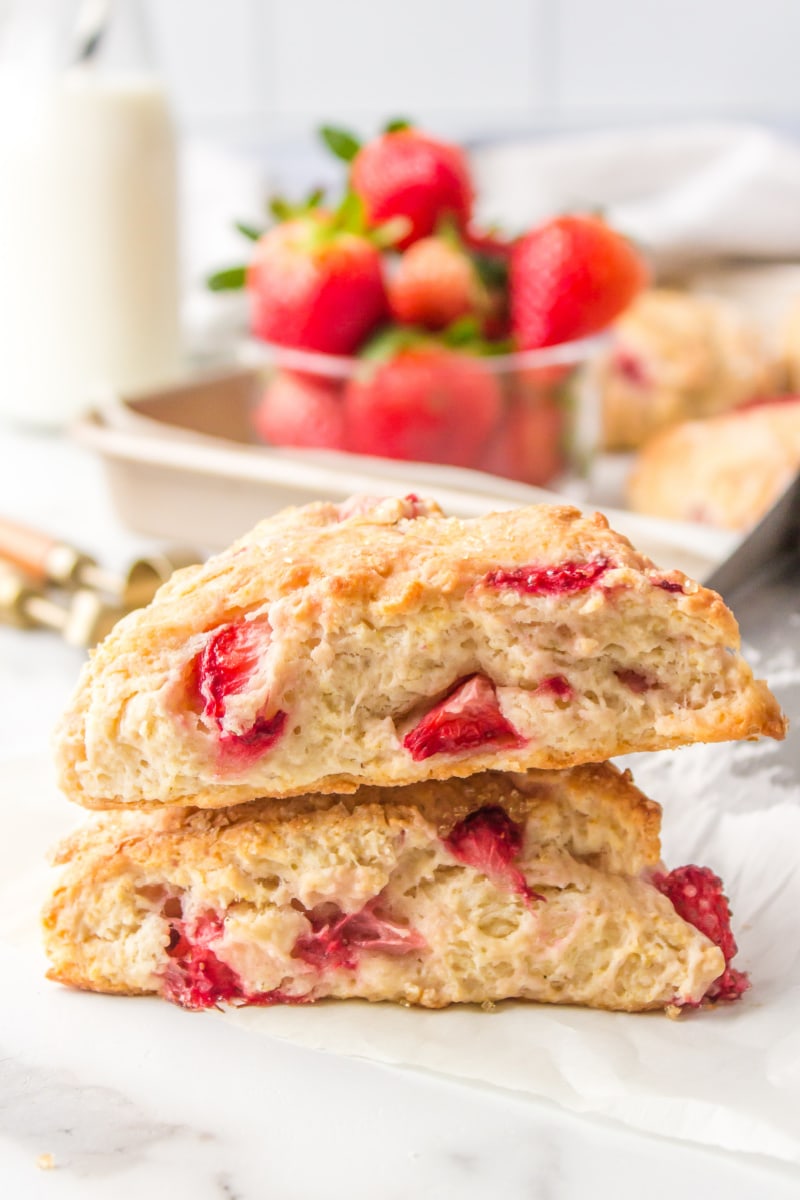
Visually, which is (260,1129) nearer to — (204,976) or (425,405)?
(204,976)

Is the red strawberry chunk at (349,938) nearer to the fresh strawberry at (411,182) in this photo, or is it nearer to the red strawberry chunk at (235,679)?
the red strawberry chunk at (235,679)

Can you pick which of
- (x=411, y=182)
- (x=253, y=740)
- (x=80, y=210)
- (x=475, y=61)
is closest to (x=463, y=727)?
(x=253, y=740)

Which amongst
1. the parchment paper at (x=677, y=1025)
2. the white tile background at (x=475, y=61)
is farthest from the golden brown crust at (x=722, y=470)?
the white tile background at (x=475, y=61)

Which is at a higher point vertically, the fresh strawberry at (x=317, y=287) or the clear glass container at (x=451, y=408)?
the fresh strawberry at (x=317, y=287)

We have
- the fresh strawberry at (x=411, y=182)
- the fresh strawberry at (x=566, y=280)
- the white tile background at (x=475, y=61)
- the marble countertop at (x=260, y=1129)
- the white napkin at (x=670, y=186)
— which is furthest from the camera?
the white tile background at (x=475, y=61)

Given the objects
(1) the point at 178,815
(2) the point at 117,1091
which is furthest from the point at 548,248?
(2) the point at 117,1091

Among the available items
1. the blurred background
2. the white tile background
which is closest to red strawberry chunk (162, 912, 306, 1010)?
the blurred background

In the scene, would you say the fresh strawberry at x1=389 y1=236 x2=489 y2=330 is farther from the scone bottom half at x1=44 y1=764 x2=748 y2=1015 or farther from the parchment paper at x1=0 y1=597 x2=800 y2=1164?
the scone bottom half at x1=44 y1=764 x2=748 y2=1015

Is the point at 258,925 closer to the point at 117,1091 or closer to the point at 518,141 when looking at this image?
the point at 117,1091
